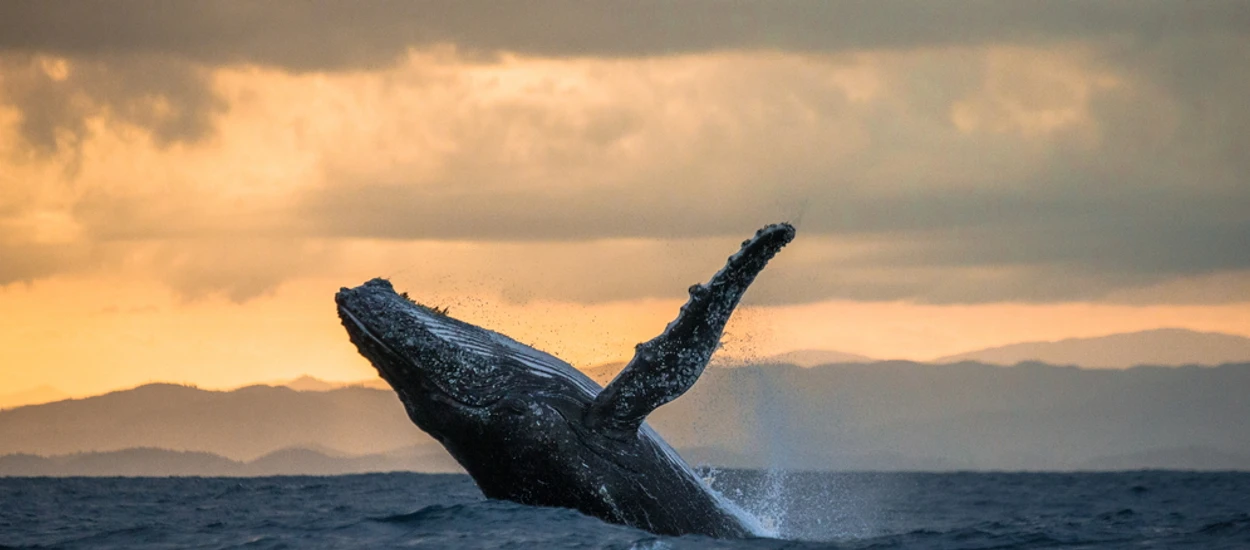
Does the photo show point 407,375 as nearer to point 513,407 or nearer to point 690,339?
point 513,407

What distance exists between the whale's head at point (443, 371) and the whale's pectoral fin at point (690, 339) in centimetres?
74

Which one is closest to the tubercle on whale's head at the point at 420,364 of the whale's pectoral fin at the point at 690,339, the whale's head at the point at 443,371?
the whale's head at the point at 443,371

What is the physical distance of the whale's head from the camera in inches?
422

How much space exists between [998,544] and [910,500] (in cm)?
2572

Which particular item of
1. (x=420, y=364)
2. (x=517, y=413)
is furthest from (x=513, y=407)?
(x=420, y=364)

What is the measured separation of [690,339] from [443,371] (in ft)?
6.33

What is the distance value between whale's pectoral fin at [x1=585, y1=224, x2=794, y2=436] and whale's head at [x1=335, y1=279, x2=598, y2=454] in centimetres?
74

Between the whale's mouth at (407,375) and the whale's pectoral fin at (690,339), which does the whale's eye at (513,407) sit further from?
the whale's pectoral fin at (690,339)

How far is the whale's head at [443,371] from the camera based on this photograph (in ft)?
35.2

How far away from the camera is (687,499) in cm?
1154

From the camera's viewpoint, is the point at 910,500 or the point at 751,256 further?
the point at 910,500

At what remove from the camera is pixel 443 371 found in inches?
423

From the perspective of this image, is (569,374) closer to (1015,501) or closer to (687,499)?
(687,499)

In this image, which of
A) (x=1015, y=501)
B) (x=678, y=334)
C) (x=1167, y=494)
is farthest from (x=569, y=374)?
(x=1167, y=494)
